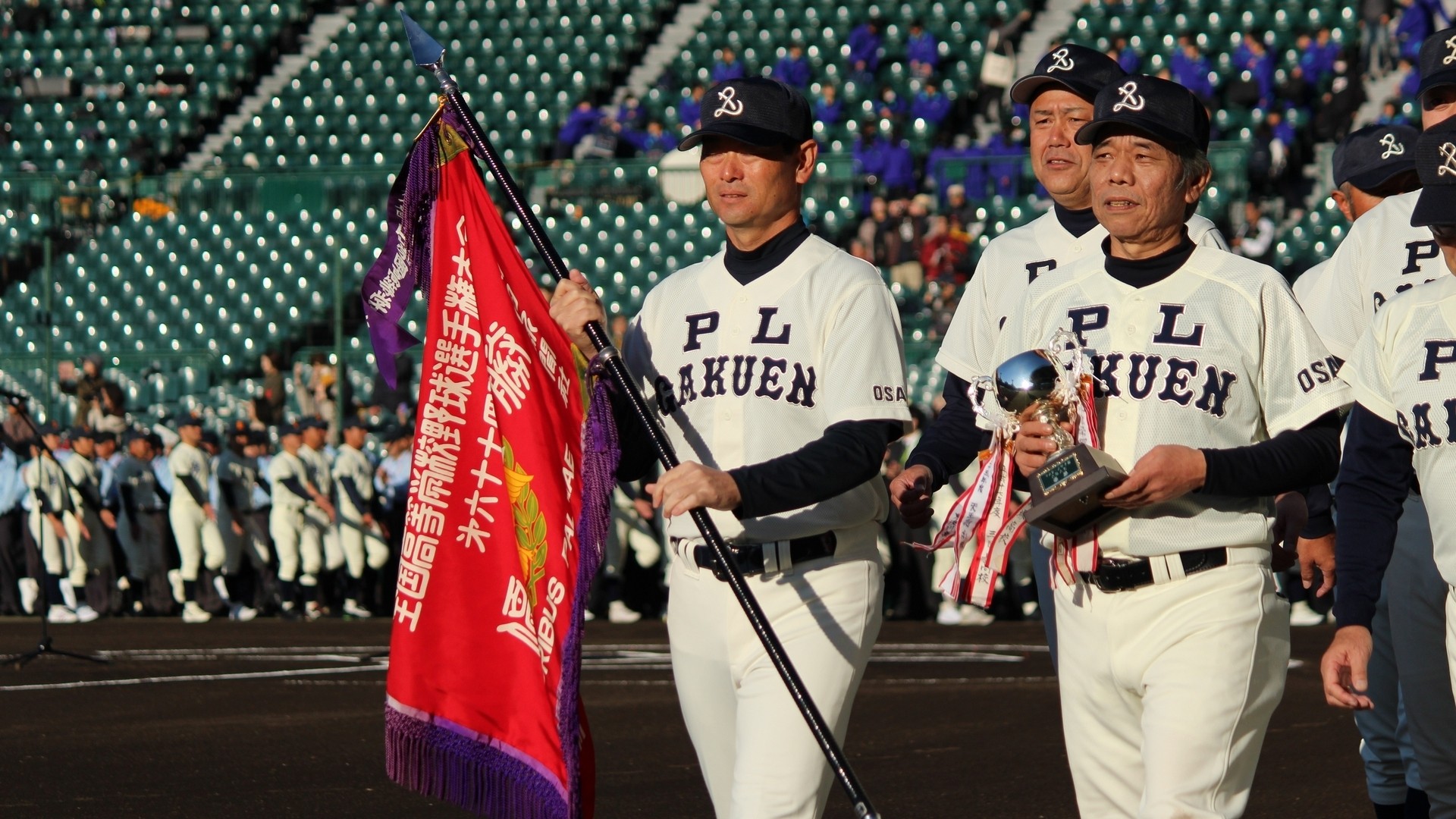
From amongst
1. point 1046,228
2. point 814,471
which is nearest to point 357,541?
point 1046,228

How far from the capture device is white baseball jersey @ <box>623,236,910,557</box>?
4.70 metres

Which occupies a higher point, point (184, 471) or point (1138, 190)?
point (1138, 190)

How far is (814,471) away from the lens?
4.46m

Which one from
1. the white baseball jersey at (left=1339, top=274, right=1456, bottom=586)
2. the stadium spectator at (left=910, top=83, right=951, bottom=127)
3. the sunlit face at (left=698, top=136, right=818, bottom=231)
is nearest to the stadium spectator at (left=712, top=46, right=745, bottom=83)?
the stadium spectator at (left=910, top=83, right=951, bottom=127)

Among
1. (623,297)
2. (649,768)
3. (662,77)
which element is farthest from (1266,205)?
(649,768)

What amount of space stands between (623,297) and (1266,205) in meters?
6.86

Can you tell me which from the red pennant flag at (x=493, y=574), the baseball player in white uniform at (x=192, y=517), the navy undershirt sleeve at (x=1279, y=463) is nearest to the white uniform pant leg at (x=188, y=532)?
the baseball player in white uniform at (x=192, y=517)

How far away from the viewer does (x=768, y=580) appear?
15.4 feet

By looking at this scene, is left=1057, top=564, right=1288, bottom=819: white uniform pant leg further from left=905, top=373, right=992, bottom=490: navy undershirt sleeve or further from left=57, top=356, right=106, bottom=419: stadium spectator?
left=57, top=356, right=106, bottom=419: stadium spectator

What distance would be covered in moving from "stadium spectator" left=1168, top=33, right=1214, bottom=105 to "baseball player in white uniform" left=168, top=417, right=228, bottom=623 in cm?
1103

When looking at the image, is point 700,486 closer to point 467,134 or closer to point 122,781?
point 467,134

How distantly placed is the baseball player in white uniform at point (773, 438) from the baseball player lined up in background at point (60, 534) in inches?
573

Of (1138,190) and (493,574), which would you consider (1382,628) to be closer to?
(1138,190)

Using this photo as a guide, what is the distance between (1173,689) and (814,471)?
3.03 ft
